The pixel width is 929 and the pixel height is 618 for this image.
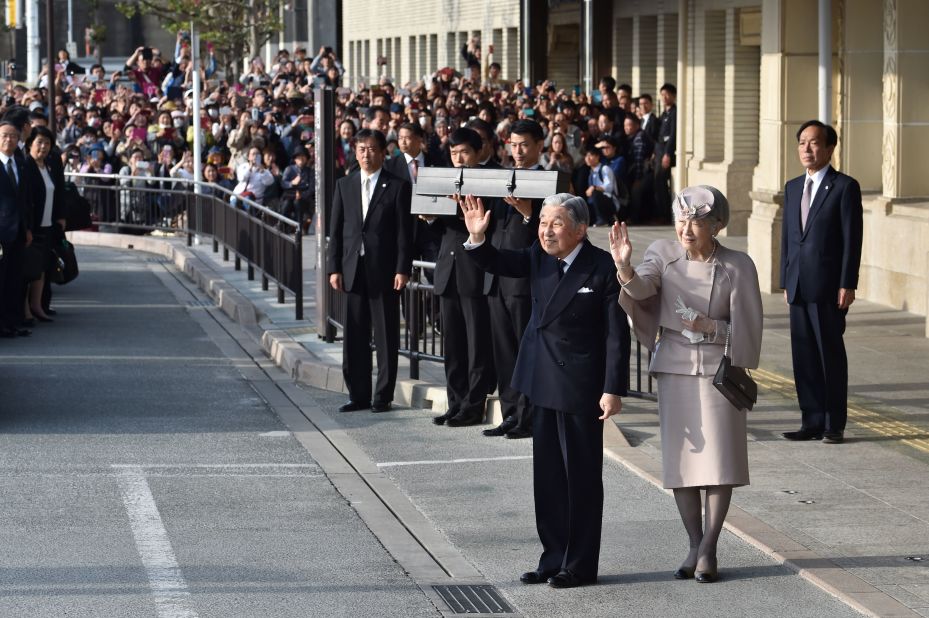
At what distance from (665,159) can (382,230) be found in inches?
563

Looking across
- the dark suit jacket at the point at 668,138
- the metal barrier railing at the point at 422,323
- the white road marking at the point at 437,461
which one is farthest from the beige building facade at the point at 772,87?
the white road marking at the point at 437,461

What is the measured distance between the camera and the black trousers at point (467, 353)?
38.5 ft

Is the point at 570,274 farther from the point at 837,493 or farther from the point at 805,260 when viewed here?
the point at 805,260

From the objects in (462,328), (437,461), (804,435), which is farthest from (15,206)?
(804,435)

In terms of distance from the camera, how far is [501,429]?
452 inches

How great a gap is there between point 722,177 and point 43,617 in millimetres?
18595

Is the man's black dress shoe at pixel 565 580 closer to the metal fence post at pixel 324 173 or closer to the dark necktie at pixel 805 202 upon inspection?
the dark necktie at pixel 805 202

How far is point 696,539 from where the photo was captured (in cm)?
777

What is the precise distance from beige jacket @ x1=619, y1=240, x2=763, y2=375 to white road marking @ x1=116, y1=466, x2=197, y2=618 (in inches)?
82.8

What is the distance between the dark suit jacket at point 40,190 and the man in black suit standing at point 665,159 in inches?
434

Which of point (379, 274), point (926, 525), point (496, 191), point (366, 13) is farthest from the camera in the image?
point (366, 13)

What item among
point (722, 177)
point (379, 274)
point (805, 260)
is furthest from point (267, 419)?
point (722, 177)

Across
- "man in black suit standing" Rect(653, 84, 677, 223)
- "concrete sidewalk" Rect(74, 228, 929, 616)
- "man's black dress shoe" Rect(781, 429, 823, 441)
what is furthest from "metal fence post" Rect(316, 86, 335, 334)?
"man in black suit standing" Rect(653, 84, 677, 223)

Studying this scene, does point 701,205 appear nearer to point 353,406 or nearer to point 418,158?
point 353,406
